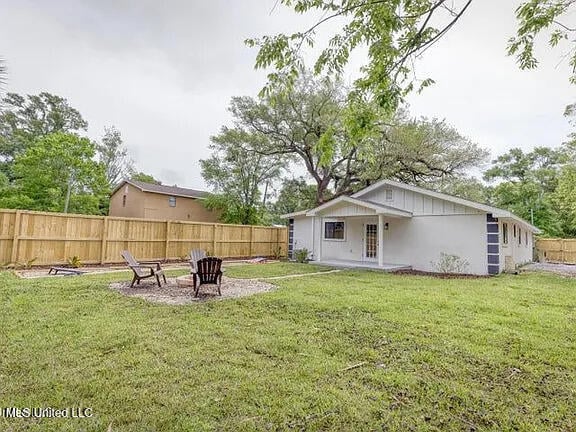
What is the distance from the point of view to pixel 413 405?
2.50m

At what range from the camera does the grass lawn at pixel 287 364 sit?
91.4 inches

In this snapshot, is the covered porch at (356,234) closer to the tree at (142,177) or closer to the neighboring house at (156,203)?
the neighboring house at (156,203)

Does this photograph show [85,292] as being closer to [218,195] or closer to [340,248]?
[340,248]

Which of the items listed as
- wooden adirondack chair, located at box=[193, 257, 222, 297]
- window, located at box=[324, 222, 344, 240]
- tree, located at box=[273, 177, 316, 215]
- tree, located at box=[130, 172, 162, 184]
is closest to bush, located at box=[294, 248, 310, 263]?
window, located at box=[324, 222, 344, 240]

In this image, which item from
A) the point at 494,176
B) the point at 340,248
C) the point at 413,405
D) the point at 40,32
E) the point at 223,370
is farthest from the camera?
the point at 494,176

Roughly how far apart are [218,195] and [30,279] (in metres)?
14.3

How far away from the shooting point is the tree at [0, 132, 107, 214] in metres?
17.4

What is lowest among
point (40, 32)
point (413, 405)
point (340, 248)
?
point (413, 405)

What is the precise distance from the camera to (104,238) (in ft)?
38.6

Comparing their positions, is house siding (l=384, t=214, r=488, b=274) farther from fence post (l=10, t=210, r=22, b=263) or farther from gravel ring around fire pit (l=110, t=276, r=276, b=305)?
fence post (l=10, t=210, r=22, b=263)

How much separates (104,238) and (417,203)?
12308 millimetres

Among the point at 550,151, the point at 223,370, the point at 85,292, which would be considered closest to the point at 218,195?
the point at 85,292

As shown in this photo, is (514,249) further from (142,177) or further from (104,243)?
(142,177)

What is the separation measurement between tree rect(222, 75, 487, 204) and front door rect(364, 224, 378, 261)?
10.8ft
